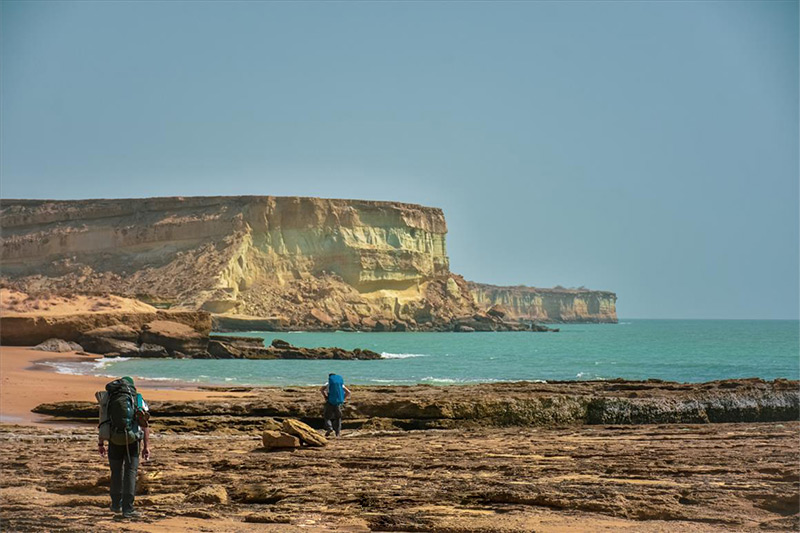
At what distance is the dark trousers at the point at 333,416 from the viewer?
13297 millimetres

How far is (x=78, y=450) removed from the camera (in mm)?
11062

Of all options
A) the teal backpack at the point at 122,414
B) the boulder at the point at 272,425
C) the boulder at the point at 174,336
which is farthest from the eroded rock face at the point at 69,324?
the teal backpack at the point at 122,414

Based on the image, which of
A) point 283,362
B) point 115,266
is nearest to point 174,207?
point 115,266

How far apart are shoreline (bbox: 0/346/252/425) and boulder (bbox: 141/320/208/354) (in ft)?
33.0

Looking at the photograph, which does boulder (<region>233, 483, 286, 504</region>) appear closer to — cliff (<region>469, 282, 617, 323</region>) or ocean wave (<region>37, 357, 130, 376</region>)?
ocean wave (<region>37, 357, 130, 376</region>)

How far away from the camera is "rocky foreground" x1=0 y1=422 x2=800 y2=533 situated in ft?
22.6

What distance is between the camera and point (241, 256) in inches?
3617

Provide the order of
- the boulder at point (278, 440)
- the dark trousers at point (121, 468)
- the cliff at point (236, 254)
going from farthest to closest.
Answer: the cliff at point (236, 254) < the boulder at point (278, 440) < the dark trousers at point (121, 468)

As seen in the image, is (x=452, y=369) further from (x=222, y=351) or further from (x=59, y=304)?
(x=59, y=304)

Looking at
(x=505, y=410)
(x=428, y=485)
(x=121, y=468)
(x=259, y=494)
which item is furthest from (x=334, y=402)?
(x=121, y=468)

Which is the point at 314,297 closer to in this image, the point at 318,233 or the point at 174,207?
the point at 318,233

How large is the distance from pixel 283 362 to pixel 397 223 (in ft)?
204

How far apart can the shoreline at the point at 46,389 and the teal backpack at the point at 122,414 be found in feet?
25.9

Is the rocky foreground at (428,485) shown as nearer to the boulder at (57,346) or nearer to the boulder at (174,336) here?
the boulder at (57,346)
